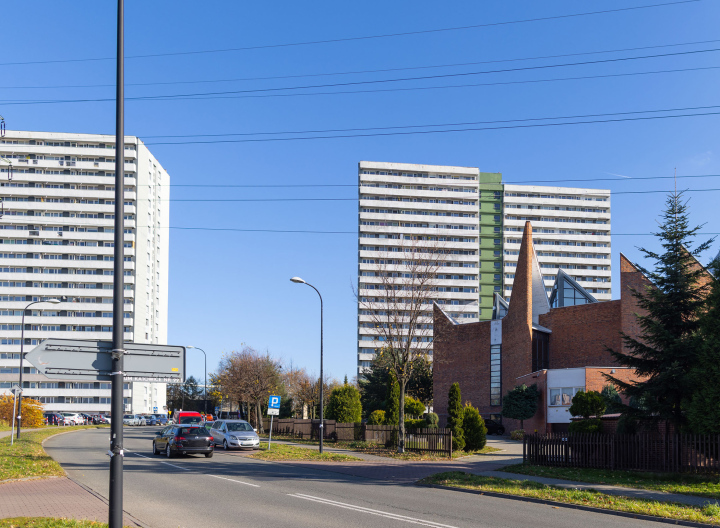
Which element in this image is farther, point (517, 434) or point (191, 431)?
point (517, 434)

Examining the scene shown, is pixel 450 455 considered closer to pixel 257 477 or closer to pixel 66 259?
pixel 257 477

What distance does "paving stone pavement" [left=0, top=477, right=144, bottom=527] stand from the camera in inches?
488

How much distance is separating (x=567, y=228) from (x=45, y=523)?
412 feet

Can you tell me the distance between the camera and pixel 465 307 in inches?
4547

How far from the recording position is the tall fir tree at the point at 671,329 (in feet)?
70.2

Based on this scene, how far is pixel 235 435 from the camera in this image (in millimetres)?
33281

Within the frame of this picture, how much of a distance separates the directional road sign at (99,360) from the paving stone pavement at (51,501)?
15.1 feet

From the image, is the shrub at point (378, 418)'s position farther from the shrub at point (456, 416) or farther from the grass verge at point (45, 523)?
the grass verge at point (45, 523)

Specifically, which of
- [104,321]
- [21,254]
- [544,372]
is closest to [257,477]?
[544,372]

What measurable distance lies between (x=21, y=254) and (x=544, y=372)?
284 ft

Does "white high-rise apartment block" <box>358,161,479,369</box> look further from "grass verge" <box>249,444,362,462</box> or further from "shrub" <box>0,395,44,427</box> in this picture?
"grass verge" <box>249,444,362,462</box>

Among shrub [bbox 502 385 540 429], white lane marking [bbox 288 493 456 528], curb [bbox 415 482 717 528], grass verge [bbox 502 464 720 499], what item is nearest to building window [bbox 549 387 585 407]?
shrub [bbox 502 385 540 429]

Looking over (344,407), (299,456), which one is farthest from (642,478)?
(344,407)

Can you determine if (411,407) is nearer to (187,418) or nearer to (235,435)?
(235,435)
